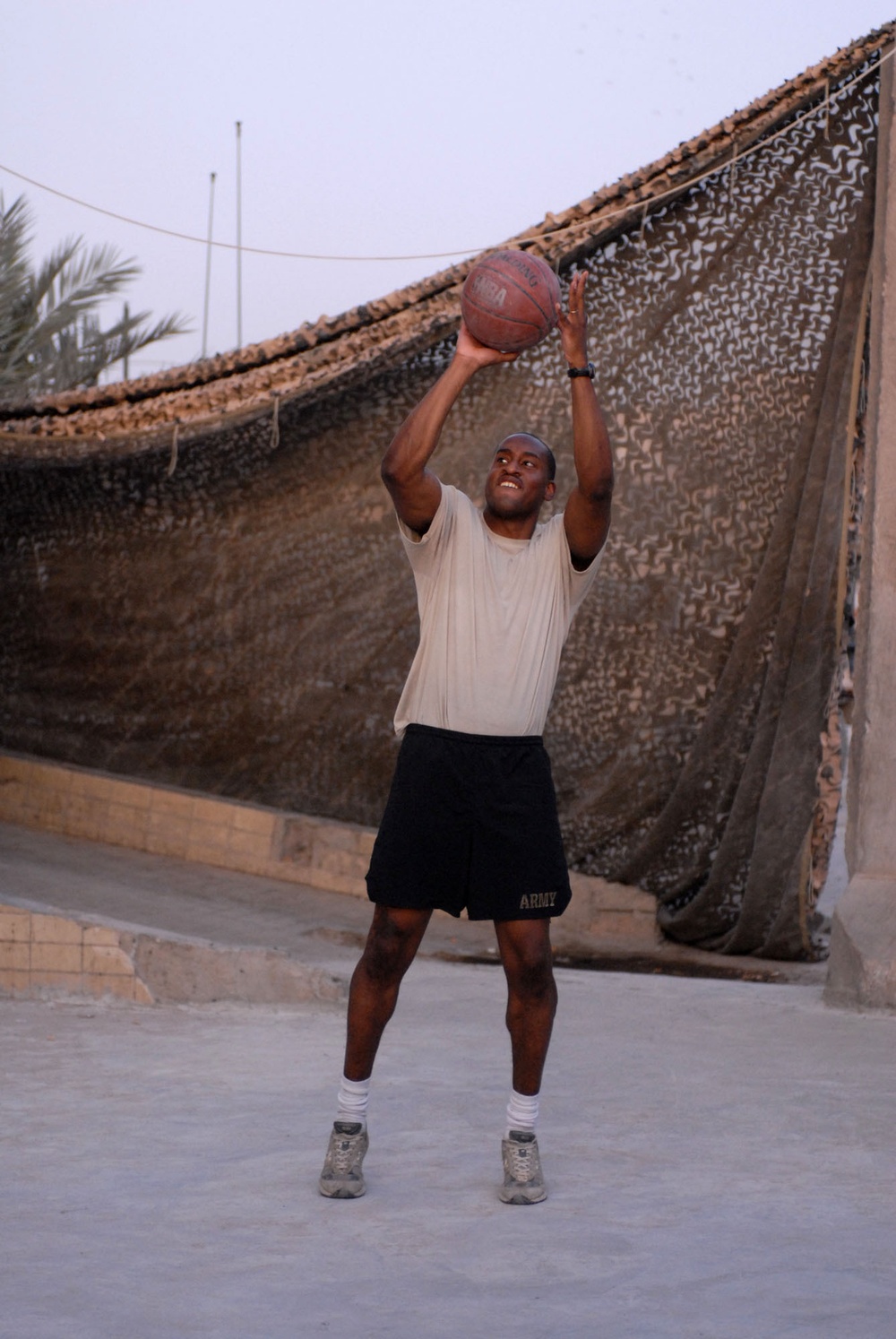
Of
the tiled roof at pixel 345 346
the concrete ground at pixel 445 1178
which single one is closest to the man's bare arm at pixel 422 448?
the concrete ground at pixel 445 1178

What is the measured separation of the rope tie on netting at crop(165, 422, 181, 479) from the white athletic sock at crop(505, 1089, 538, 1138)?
3.88 metres

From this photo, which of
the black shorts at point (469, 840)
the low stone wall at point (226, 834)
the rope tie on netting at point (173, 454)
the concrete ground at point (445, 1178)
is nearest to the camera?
the concrete ground at point (445, 1178)

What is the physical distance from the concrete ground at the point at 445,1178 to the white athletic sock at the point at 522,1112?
0.41 feet

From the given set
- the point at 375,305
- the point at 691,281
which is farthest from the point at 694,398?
the point at 375,305

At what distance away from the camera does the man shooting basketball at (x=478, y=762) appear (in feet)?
8.93

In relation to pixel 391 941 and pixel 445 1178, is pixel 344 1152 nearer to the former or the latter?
pixel 445 1178

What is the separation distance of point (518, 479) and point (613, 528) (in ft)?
9.70

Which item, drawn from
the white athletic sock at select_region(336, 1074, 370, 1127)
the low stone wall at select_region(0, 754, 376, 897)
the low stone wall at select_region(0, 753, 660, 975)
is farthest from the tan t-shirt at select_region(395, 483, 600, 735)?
the low stone wall at select_region(0, 754, 376, 897)

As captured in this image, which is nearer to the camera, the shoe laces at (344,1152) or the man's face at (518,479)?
the shoe laces at (344,1152)

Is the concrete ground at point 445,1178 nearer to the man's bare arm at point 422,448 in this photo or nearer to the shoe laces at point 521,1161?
the shoe laces at point 521,1161

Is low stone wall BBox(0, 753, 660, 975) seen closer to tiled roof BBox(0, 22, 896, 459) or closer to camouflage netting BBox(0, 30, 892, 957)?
camouflage netting BBox(0, 30, 892, 957)

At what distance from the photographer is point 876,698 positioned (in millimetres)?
4629

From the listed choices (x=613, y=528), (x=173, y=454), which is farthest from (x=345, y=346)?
(x=613, y=528)

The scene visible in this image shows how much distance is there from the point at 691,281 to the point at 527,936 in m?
3.50
